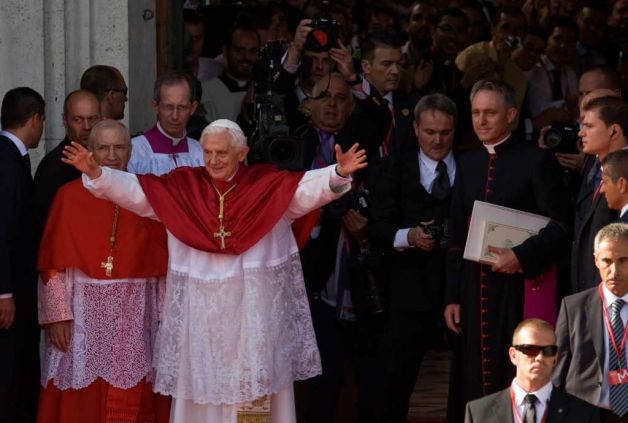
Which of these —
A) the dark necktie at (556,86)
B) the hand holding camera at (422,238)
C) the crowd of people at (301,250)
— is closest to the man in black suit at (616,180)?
→ the crowd of people at (301,250)

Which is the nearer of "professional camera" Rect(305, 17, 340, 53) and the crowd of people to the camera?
the crowd of people

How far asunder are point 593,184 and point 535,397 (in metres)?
1.48

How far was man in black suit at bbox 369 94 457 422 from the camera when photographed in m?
8.20

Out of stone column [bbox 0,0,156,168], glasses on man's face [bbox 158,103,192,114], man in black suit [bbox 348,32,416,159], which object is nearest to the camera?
glasses on man's face [bbox 158,103,192,114]

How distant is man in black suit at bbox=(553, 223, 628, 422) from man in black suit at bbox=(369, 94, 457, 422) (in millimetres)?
1401

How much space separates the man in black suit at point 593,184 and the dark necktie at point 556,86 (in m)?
3.25

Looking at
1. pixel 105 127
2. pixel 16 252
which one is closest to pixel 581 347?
pixel 105 127

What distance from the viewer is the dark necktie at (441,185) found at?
324 inches

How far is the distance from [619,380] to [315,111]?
2553 millimetres

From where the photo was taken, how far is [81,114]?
8.04 m

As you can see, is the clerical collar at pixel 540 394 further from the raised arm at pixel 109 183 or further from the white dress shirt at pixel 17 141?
the white dress shirt at pixel 17 141

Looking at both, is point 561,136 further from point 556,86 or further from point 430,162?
point 556,86

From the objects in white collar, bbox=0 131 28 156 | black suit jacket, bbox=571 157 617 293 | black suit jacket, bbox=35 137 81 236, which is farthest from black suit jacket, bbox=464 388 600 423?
white collar, bbox=0 131 28 156

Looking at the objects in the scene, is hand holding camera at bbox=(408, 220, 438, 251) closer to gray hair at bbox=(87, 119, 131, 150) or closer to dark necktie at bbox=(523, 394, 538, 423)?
gray hair at bbox=(87, 119, 131, 150)
